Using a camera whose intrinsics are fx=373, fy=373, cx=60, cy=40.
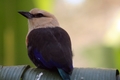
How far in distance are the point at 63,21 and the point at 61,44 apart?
1.43 m

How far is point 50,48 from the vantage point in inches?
65.2

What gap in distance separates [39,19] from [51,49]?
1.38ft

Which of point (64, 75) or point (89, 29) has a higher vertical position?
point (64, 75)

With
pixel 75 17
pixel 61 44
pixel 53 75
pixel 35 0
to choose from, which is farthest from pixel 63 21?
pixel 53 75

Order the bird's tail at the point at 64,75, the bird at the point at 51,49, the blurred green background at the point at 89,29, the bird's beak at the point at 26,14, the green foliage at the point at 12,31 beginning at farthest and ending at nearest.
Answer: the green foliage at the point at 12,31
the blurred green background at the point at 89,29
the bird's beak at the point at 26,14
the bird at the point at 51,49
the bird's tail at the point at 64,75

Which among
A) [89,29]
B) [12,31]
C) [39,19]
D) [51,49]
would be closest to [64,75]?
[51,49]

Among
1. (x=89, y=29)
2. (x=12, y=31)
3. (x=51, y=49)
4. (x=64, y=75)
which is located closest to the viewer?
(x=64, y=75)

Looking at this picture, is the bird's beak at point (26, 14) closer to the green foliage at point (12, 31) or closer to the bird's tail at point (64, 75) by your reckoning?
the bird's tail at point (64, 75)

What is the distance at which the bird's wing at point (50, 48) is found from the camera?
159 cm

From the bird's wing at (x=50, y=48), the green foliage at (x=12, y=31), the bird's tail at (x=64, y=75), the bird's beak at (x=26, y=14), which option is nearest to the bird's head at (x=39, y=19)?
the bird's beak at (x=26, y=14)

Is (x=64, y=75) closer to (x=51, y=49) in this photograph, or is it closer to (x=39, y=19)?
(x=51, y=49)

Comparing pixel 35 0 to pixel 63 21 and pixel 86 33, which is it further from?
pixel 86 33

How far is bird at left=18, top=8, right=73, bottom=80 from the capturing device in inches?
61.6

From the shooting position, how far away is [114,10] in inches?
121
